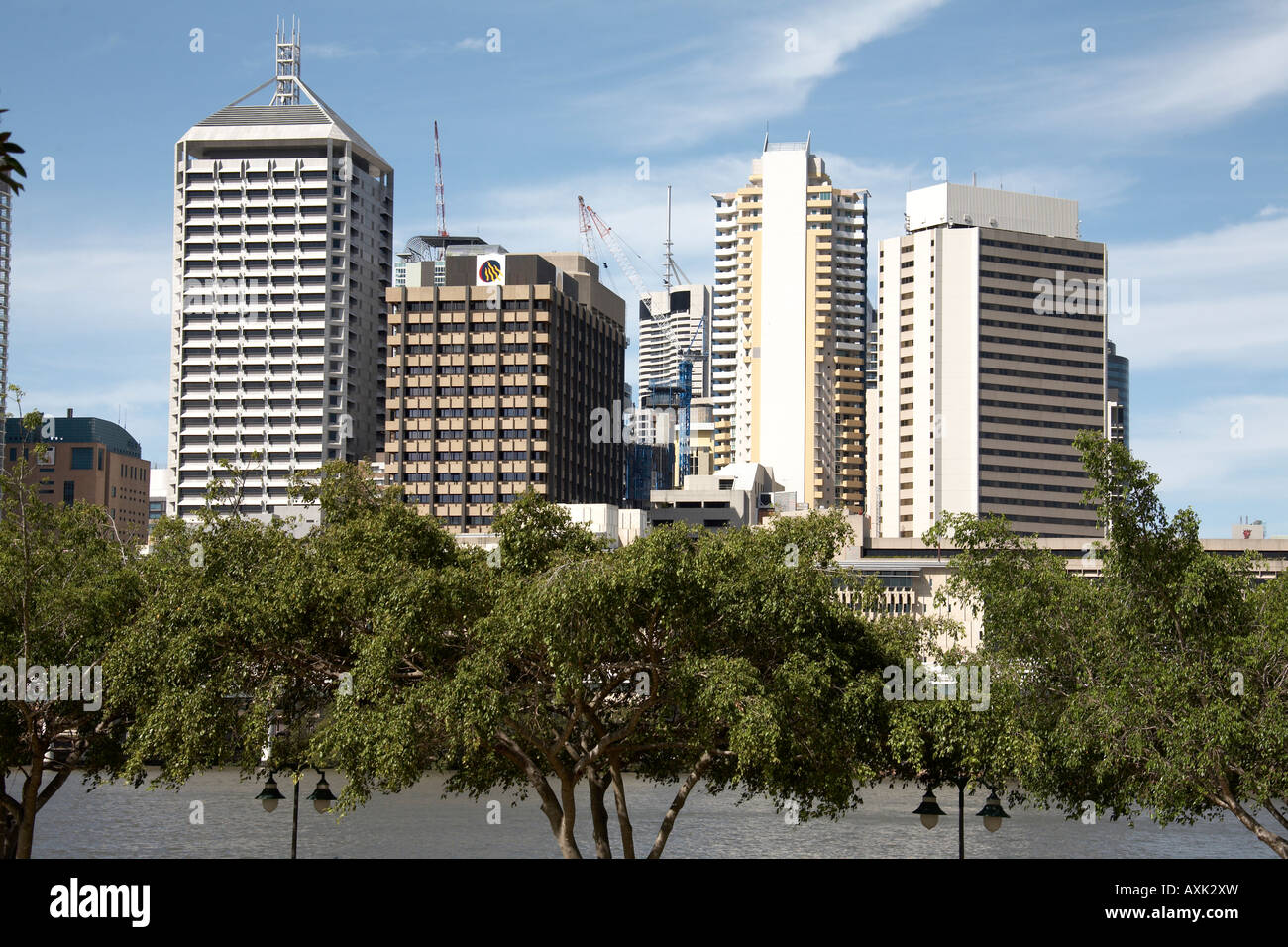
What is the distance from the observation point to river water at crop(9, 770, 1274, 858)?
7831 cm

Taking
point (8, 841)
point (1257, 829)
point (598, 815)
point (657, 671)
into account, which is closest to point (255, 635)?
point (657, 671)

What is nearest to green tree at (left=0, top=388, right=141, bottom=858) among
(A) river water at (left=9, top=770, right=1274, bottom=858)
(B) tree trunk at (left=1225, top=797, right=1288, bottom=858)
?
(B) tree trunk at (left=1225, top=797, right=1288, bottom=858)

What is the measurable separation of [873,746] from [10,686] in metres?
22.5

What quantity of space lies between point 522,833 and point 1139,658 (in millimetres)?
56561

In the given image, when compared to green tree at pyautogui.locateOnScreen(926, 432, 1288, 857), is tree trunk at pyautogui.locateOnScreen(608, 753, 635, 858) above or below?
below

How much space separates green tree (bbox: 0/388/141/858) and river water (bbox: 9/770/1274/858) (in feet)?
102

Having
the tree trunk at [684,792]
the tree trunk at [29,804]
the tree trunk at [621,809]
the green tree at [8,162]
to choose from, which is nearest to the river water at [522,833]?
the tree trunk at [621,809]

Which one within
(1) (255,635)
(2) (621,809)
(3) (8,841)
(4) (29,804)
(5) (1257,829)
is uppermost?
(1) (255,635)

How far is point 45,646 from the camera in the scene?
1564 inches

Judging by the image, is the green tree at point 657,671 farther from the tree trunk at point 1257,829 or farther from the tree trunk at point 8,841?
the tree trunk at point 8,841

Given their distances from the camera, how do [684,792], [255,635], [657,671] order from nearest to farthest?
[657,671], [255,635], [684,792]

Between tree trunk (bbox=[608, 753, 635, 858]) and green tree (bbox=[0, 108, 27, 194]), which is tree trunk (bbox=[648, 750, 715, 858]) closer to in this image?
tree trunk (bbox=[608, 753, 635, 858])

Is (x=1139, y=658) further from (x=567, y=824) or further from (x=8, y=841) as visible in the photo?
(x=8, y=841)
